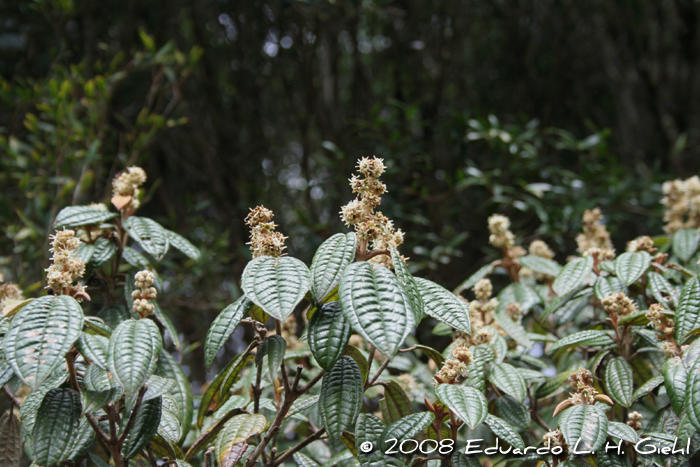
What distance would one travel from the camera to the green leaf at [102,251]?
1.12m

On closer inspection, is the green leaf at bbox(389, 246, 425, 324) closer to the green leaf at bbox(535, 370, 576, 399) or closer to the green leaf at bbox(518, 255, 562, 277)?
the green leaf at bbox(535, 370, 576, 399)

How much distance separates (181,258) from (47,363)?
2.43 metres

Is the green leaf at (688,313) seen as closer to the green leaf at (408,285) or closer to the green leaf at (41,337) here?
the green leaf at (408,285)

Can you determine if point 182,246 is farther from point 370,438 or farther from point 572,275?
point 572,275

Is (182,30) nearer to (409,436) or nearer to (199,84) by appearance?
(199,84)

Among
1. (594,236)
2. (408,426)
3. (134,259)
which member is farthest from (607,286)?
(134,259)

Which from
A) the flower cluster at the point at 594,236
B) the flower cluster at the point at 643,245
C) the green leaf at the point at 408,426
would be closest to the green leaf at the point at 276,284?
the green leaf at the point at 408,426

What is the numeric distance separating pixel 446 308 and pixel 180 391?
593 mm

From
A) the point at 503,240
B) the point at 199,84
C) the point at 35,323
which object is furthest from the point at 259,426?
the point at 199,84

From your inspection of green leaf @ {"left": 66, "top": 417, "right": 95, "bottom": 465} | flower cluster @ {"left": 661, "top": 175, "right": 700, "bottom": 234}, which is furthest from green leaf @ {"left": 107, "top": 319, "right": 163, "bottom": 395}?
flower cluster @ {"left": 661, "top": 175, "right": 700, "bottom": 234}

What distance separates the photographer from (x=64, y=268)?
33.0 inches

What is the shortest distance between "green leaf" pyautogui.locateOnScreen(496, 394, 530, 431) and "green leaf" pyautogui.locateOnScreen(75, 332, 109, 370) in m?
0.82

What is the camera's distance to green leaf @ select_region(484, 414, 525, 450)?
34.5 inches

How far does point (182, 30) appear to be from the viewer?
3.62 meters
